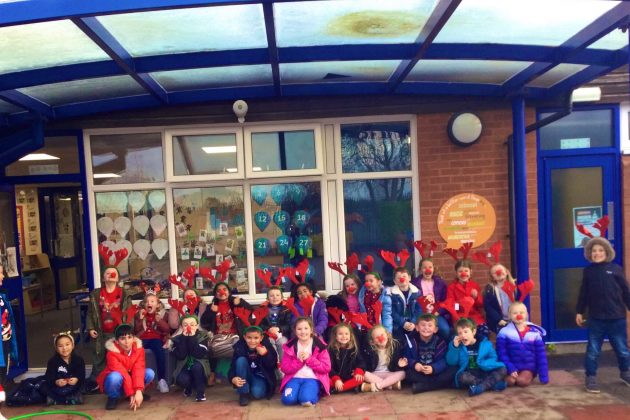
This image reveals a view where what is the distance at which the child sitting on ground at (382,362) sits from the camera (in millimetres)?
4574

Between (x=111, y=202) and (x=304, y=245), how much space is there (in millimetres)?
2247

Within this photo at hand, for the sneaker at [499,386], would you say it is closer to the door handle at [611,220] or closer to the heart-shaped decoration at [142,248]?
the door handle at [611,220]

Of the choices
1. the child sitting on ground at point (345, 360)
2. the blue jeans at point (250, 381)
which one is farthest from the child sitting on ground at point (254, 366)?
the child sitting on ground at point (345, 360)

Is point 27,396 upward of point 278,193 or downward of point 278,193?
downward

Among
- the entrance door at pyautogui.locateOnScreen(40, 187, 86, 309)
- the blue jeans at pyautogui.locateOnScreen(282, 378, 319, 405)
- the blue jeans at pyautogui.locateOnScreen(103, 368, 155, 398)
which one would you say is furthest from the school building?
the entrance door at pyautogui.locateOnScreen(40, 187, 86, 309)

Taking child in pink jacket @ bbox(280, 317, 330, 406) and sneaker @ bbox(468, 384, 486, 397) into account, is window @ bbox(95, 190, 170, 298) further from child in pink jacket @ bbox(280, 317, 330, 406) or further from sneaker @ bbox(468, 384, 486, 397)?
sneaker @ bbox(468, 384, 486, 397)

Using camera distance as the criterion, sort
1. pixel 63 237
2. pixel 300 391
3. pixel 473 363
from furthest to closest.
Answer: pixel 63 237, pixel 473 363, pixel 300 391

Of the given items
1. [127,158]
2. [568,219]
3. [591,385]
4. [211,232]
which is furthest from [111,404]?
[568,219]

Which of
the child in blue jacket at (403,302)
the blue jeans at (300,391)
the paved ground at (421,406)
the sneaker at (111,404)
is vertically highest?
the child in blue jacket at (403,302)

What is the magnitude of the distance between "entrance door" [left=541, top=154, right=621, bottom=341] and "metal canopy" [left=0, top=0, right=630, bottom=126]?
0.96 meters

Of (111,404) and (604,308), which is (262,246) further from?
(604,308)

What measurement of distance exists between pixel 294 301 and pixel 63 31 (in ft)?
10.2

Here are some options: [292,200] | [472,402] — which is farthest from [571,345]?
[292,200]

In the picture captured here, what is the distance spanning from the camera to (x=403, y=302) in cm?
501
